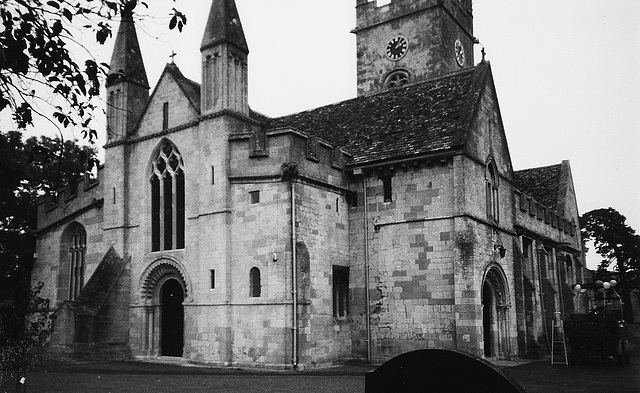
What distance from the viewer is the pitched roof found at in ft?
75.9

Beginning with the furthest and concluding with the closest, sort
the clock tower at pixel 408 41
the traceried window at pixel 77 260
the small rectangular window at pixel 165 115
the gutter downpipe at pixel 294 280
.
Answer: the clock tower at pixel 408 41 → the traceried window at pixel 77 260 → the small rectangular window at pixel 165 115 → the gutter downpipe at pixel 294 280

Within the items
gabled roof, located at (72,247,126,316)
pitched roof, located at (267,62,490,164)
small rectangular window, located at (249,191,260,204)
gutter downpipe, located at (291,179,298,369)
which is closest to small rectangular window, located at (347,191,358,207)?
pitched roof, located at (267,62,490,164)

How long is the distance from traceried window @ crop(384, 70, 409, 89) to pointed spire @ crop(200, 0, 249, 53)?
18375 millimetres

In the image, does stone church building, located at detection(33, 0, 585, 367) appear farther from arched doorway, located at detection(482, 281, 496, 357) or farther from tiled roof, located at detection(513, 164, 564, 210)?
tiled roof, located at detection(513, 164, 564, 210)

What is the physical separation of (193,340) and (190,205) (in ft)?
16.7

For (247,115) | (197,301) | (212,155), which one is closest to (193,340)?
(197,301)

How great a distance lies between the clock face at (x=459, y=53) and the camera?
42081 millimetres

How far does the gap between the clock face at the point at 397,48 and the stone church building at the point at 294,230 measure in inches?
527

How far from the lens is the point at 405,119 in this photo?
83.3 feet

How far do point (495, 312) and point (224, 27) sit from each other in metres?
15.2

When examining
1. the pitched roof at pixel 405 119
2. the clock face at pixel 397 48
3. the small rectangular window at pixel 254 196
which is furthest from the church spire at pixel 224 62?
the clock face at pixel 397 48

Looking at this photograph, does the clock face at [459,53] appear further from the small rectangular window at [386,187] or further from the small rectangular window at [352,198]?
the small rectangular window at [386,187]

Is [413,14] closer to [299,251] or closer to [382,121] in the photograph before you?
[382,121]

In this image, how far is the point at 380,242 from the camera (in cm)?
2362
